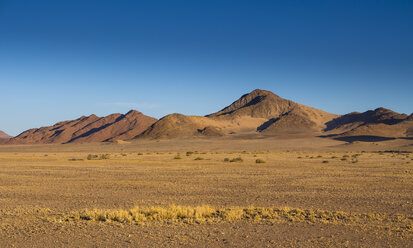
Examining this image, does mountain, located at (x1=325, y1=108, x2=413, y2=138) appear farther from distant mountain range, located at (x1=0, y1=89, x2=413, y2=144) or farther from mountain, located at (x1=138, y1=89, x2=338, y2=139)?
mountain, located at (x1=138, y1=89, x2=338, y2=139)

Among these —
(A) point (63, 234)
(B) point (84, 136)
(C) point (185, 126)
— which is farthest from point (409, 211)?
(B) point (84, 136)

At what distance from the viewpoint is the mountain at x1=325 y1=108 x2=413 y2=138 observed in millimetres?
119456

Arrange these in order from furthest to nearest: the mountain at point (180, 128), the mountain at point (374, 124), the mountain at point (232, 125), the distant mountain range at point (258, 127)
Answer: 1. the mountain at point (232, 125)
2. the mountain at point (180, 128)
3. the distant mountain range at point (258, 127)
4. the mountain at point (374, 124)

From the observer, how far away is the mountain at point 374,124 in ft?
392

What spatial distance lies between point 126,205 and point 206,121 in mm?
152617

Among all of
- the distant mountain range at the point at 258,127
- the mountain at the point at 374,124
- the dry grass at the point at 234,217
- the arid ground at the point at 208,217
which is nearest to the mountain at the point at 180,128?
the distant mountain range at the point at 258,127

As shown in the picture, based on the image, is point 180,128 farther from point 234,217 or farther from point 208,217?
point 234,217

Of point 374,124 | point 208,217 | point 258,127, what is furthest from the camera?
point 258,127

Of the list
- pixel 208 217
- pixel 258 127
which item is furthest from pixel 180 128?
pixel 208 217

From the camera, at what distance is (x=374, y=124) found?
13312cm

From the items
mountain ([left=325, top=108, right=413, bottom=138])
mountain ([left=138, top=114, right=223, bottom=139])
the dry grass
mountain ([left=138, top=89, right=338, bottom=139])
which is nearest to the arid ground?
the dry grass

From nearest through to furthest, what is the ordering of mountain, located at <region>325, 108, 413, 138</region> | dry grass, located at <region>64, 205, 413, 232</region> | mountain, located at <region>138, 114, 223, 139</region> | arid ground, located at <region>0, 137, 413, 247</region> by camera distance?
→ arid ground, located at <region>0, 137, 413, 247</region> → dry grass, located at <region>64, 205, 413, 232</region> → mountain, located at <region>325, 108, 413, 138</region> → mountain, located at <region>138, 114, 223, 139</region>

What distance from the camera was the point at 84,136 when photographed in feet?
623

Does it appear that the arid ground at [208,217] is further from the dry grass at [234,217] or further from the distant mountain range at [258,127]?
the distant mountain range at [258,127]
